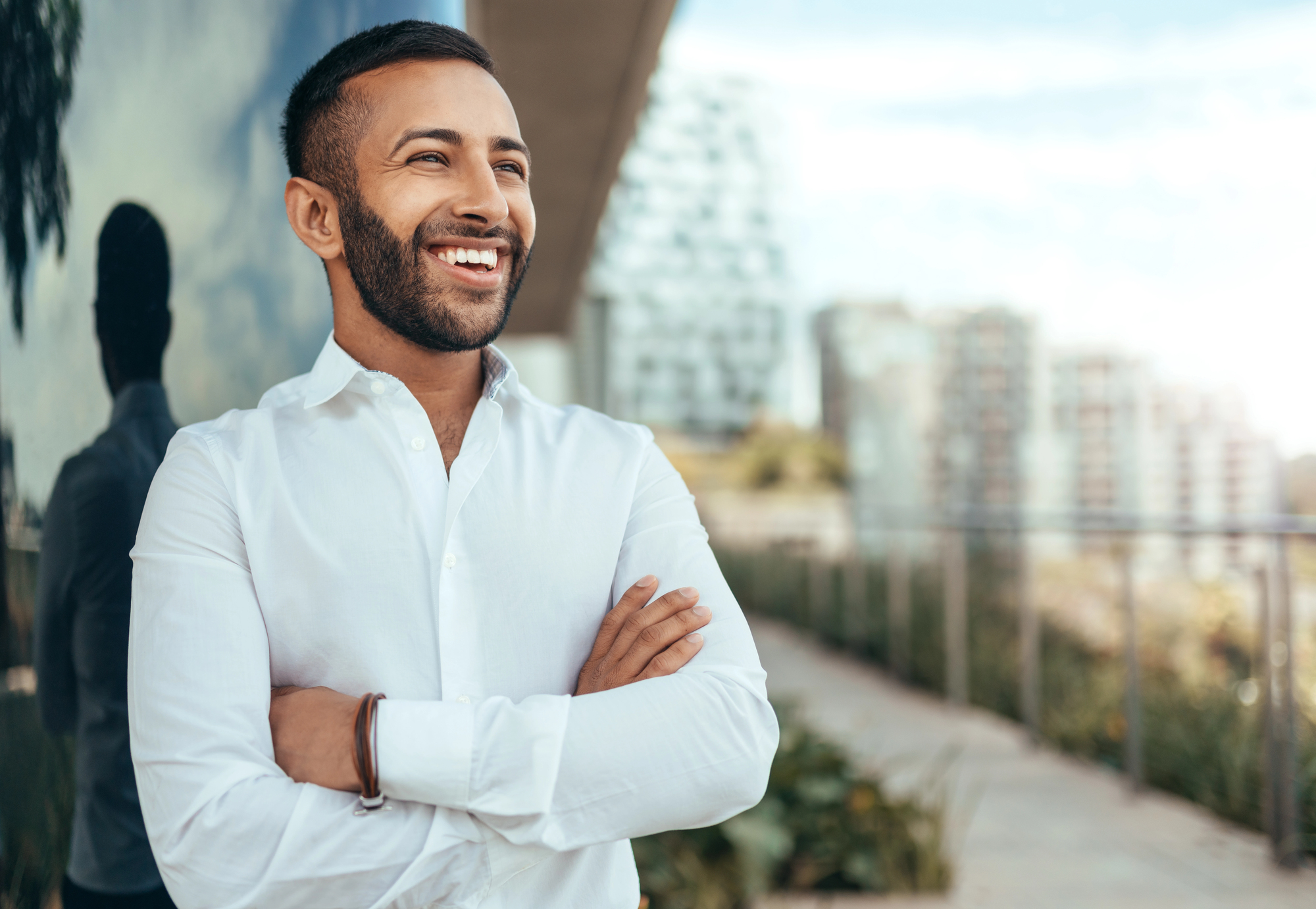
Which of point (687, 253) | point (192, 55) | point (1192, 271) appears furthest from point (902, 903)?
point (687, 253)

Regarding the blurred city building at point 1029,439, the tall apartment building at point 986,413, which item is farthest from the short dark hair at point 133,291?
the tall apartment building at point 986,413

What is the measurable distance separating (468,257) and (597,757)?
56cm

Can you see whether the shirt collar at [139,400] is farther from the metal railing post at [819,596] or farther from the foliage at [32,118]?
the metal railing post at [819,596]

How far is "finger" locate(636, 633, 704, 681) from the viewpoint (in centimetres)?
112

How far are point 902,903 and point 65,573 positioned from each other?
269 cm

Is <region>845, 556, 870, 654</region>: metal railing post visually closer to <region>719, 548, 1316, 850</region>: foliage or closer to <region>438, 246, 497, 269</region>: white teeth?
<region>719, 548, 1316, 850</region>: foliage

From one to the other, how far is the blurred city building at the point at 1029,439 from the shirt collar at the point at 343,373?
351 centimetres

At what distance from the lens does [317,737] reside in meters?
1.03

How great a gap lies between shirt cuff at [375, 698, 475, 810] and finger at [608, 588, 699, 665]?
0.68ft

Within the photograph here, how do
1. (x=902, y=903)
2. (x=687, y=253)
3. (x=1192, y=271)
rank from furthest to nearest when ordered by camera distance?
(x=687, y=253) → (x=1192, y=271) → (x=902, y=903)

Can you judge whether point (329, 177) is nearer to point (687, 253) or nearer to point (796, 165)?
point (687, 253)

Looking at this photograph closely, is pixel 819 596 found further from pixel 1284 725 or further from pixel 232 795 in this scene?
pixel 232 795

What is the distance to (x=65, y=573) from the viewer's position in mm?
1219

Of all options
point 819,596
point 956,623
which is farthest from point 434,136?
point 819,596
